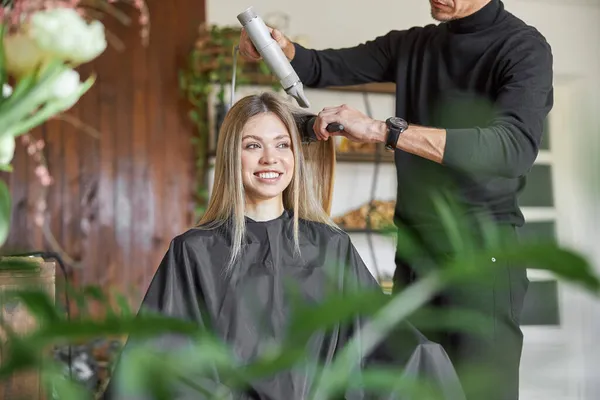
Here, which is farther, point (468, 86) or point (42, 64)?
point (468, 86)

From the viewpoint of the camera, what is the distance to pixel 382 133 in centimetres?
183

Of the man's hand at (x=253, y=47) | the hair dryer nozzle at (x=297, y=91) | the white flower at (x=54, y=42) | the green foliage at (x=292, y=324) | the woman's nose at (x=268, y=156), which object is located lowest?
the woman's nose at (x=268, y=156)

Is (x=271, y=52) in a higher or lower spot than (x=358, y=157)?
higher

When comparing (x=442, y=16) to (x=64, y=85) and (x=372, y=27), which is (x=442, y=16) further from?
(x=372, y=27)

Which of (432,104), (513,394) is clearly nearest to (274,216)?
(432,104)

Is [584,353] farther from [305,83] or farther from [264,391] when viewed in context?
[305,83]

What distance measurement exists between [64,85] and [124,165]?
4.30 metres

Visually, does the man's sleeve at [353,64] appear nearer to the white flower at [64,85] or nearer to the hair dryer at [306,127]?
the hair dryer at [306,127]

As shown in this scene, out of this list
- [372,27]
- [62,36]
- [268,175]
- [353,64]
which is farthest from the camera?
[372,27]

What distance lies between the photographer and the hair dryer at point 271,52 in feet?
6.34

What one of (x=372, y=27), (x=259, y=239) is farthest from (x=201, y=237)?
(x=372, y=27)

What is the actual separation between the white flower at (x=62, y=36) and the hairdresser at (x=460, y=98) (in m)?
1.35

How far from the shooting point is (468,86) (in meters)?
2.03

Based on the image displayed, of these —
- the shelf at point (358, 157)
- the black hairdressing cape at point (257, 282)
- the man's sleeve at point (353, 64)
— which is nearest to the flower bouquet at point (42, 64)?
the black hairdressing cape at point (257, 282)
